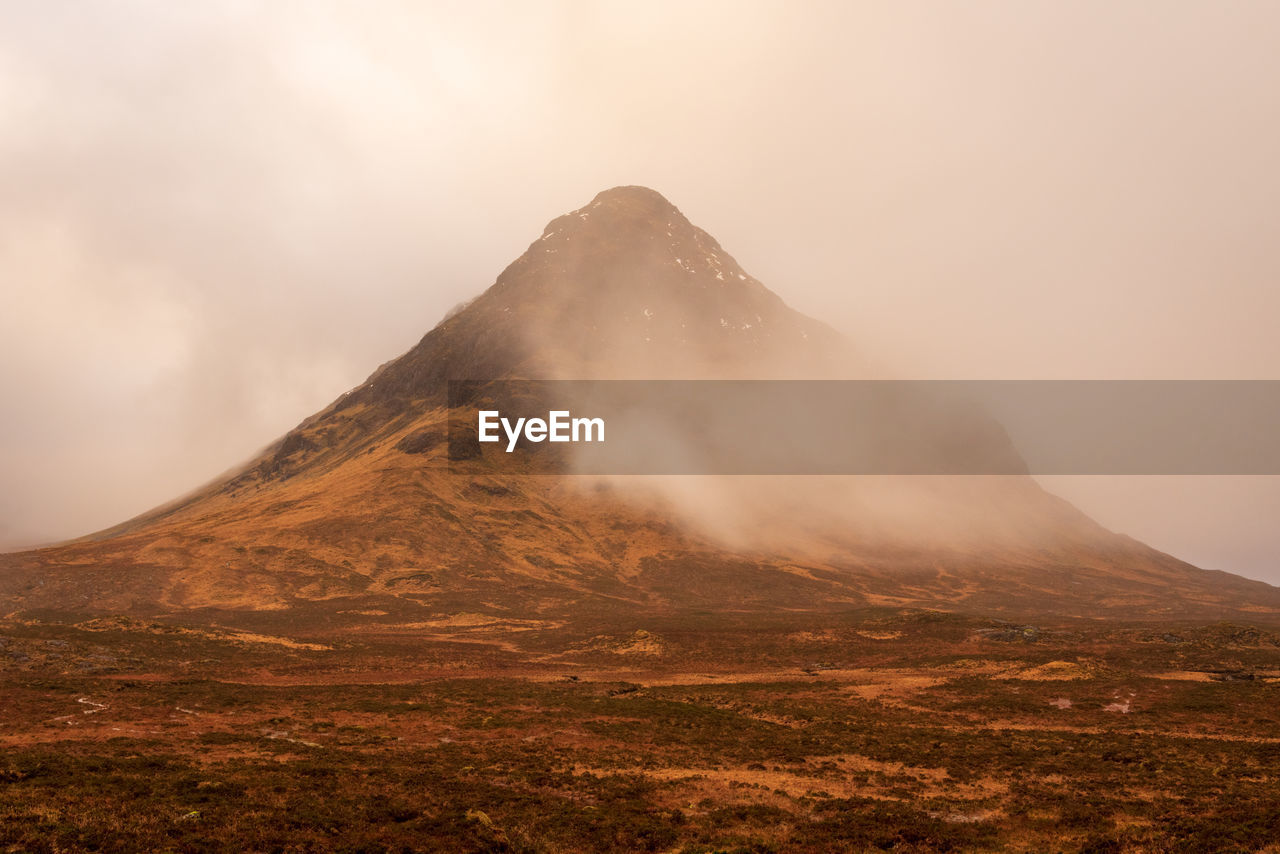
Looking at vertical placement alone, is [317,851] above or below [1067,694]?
above

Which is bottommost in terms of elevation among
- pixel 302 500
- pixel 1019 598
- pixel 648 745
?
pixel 1019 598

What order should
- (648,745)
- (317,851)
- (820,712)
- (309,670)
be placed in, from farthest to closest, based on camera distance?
(309,670), (820,712), (648,745), (317,851)

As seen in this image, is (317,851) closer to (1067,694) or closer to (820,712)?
(820,712)

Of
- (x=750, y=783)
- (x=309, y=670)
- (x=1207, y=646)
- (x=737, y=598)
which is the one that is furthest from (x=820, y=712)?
(x=737, y=598)

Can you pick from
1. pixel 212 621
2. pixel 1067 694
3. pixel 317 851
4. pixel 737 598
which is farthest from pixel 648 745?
pixel 737 598

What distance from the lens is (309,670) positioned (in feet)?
219

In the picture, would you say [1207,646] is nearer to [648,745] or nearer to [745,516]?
[648,745]

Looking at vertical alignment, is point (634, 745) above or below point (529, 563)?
below

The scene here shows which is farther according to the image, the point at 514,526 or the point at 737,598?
the point at 514,526

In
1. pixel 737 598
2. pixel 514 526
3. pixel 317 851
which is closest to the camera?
pixel 317 851

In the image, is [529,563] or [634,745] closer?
[634,745]

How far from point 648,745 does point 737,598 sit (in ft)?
327

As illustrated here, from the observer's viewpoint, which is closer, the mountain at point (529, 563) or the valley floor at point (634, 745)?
the valley floor at point (634, 745)

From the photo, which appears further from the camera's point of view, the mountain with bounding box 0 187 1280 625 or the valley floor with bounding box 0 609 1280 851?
the mountain with bounding box 0 187 1280 625
